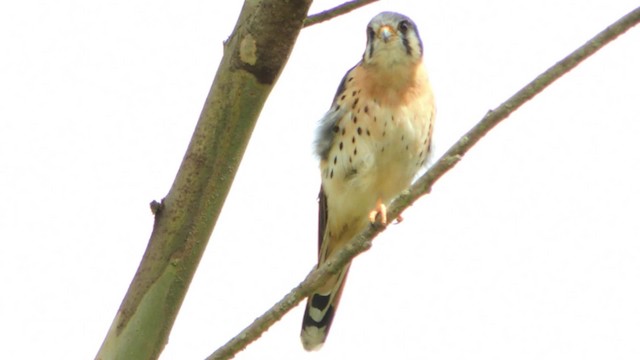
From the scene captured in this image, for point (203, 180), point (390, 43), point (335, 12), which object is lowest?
point (203, 180)

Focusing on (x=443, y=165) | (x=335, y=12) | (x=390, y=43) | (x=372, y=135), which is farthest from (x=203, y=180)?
(x=390, y=43)

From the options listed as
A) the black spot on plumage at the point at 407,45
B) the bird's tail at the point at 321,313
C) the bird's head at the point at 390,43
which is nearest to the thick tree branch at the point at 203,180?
the bird's head at the point at 390,43

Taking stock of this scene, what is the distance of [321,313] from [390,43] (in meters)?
1.82

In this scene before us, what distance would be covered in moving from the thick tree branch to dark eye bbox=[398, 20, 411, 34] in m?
3.42

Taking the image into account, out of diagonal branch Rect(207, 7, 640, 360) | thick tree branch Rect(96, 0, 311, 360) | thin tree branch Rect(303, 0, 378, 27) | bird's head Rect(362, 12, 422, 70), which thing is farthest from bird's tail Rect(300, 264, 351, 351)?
thick tree branch Rect(96, 0, 311, 360)

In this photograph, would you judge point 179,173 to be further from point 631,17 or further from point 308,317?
point 308,317

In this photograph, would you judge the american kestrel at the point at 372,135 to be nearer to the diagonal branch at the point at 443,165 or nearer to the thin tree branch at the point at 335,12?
the thin tree branch at the point at 335,12

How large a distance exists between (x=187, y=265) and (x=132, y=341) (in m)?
0.26

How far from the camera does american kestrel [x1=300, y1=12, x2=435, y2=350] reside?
232 inches

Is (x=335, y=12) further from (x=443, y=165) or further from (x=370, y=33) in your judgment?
(x=370, y=33)

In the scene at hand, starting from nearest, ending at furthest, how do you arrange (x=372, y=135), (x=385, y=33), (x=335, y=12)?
(x=335, y=12)
(x=372, y=135)
(x=385, y=33)

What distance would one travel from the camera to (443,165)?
2.83 meters

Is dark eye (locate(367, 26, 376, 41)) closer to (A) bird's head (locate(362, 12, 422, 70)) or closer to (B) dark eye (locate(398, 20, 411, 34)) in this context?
(A) bird's head (locate(362, 12, 422, 70))

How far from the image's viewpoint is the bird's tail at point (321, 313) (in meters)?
6.25
